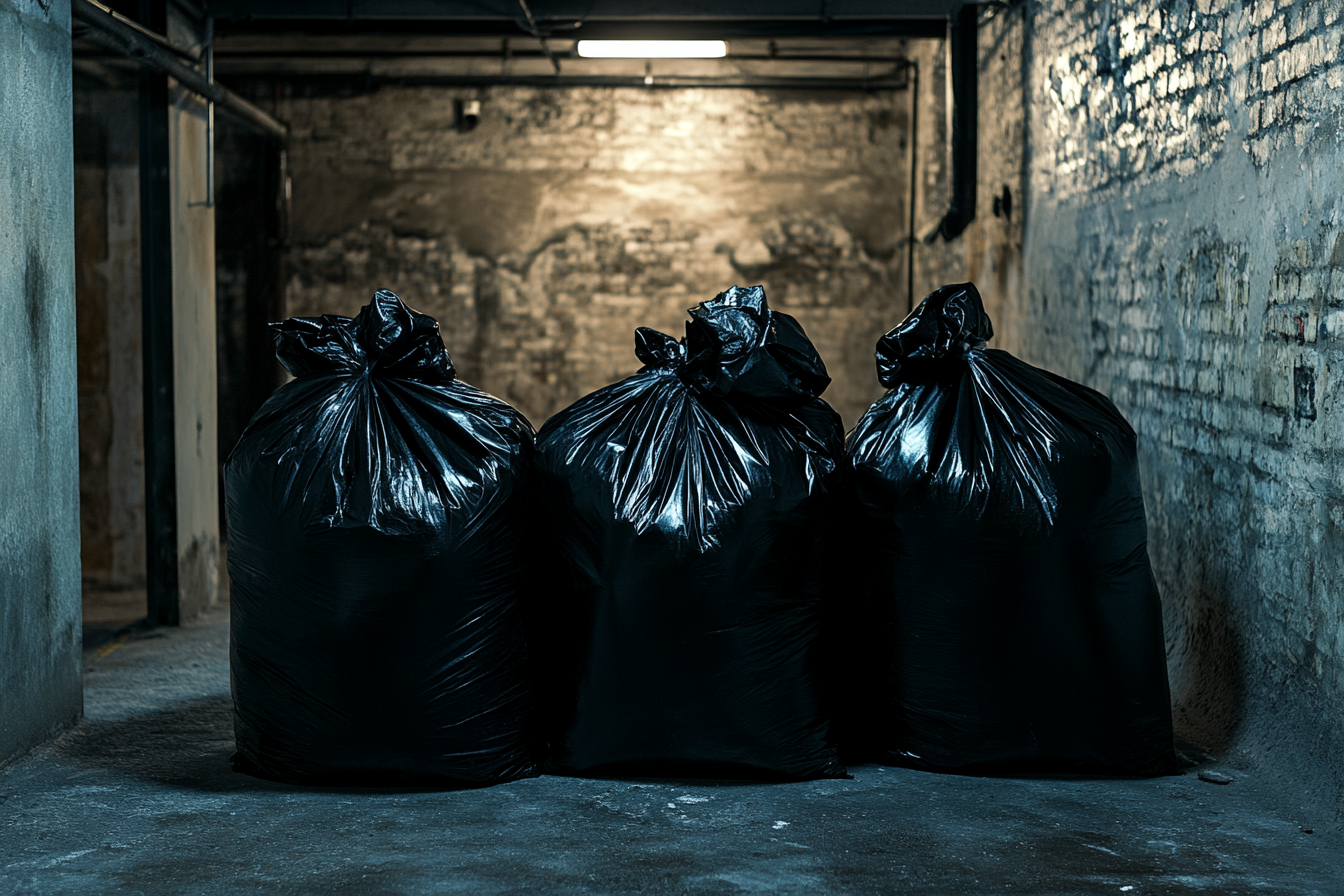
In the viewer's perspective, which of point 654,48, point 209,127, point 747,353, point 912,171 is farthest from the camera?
point 912,171

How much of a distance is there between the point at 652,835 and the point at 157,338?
275cm

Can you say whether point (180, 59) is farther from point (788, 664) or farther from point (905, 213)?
point (905, 213)

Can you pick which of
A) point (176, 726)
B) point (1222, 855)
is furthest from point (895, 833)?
point (176, 726)

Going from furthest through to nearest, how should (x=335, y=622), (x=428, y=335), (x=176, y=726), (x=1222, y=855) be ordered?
(x=176, y=726) < (x=428, y=335) < (x=335, y=622) < (x=1222, y=855)

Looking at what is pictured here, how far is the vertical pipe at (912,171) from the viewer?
596cm

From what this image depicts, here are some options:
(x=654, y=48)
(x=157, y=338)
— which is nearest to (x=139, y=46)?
(x=157, y=338)

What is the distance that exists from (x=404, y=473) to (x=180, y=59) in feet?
8.32

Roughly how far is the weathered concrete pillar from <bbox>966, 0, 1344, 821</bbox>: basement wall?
2520 millimetres

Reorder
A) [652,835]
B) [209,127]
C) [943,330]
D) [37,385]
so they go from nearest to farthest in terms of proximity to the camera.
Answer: [652,835]
[943,330]
[37,385]
[209,127]

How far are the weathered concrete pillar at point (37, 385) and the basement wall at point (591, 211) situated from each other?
353 cm

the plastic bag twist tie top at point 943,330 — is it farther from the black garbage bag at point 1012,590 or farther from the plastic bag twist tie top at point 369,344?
the plastic bag twist tie top at point 369,344

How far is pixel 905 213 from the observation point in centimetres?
616

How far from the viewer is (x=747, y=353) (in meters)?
2.22

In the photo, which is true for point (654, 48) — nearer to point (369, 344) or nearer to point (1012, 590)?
point (369, 344)
